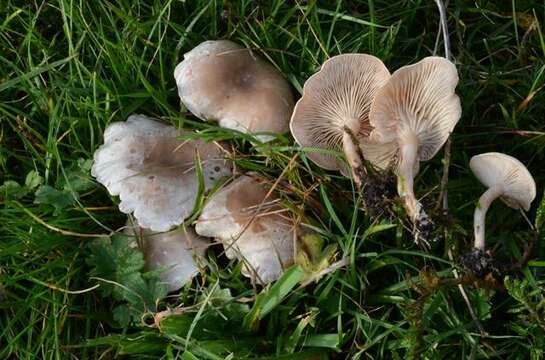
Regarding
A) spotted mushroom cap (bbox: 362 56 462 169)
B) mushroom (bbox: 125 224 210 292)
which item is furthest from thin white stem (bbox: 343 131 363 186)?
mushroom (bbox: 125 224 210 292)

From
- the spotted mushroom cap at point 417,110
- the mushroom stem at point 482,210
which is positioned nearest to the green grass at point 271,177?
the mushroom stem at point 482,210

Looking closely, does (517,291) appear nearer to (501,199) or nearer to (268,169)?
(501,199)

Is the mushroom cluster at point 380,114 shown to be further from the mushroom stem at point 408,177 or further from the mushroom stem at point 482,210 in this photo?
the mushroom stem at point 482,210

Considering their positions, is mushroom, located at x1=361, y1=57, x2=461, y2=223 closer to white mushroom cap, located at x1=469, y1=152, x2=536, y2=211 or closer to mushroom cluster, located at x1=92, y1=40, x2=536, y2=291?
mushroom cluster, located at x1=92, y1=40, x2=536, y2=291

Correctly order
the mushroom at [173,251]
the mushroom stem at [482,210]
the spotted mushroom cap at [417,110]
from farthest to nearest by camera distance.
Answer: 1. the mushroom at [173,251]
2. the mushroom stem at [482,210]
3. the spotted mushroom cap at [417,110]

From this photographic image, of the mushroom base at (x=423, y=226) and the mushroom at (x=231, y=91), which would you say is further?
the mushroom at (x=231, y=91)

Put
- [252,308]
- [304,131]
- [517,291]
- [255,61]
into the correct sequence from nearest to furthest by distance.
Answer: [517,291] → [252,308] → [304,131] → [255,61]

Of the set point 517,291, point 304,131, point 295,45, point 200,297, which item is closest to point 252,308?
point 200,297
